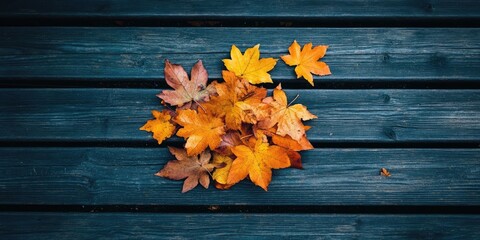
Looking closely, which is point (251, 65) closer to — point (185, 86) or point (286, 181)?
point (185, 86)

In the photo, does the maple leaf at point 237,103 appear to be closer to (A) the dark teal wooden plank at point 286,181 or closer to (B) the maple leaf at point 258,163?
(B) the maple leaf at point 258,163

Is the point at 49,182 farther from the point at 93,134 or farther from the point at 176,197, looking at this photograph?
the point at 176,197

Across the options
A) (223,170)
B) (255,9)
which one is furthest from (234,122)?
(255,9)

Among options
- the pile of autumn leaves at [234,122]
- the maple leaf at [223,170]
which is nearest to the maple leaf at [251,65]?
the pile of autumn leaves at [234,122]

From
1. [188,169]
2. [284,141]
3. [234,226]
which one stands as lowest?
[234,226]

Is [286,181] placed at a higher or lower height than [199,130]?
lower

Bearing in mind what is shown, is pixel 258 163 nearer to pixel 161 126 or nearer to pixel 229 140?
pixel 229 140

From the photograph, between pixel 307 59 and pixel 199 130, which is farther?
pixel 307 59
